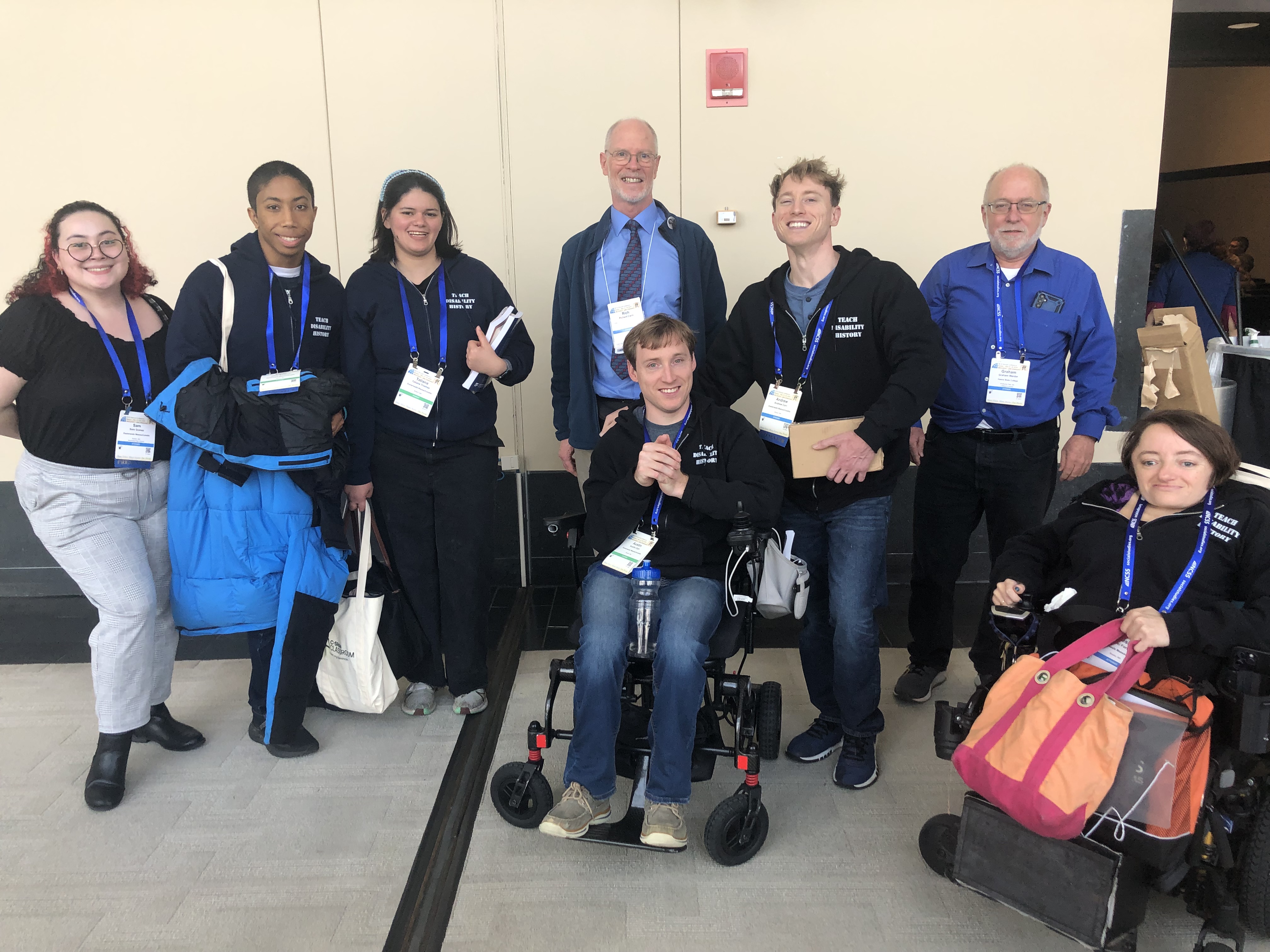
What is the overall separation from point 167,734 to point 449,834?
1.11 metres

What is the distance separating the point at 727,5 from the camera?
3770 millimetres

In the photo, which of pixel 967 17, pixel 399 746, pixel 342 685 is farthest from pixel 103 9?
pixel 967 17

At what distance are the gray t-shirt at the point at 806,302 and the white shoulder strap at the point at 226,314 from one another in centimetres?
160

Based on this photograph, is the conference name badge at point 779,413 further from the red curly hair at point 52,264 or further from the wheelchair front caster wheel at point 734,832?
the red curly hair at point 52,264

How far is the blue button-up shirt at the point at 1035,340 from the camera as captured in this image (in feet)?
8.73

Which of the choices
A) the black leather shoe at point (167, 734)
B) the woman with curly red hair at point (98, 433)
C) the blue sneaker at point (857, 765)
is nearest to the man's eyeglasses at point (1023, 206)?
the blue sneaker at point (857, 765)

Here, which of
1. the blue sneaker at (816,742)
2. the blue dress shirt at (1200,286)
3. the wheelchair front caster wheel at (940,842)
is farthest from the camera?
→ the blue dress shirt at (1200,286)

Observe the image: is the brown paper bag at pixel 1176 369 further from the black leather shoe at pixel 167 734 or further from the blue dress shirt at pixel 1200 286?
the black leather shoe at pixel 167 734

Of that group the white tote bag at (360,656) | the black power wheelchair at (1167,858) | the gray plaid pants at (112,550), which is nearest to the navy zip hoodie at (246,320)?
the gray plaid pants at (112,550)

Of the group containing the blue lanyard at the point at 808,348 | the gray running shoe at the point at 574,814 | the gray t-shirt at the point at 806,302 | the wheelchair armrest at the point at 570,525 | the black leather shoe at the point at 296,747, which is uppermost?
the gray t-shirt at the point at 806,302

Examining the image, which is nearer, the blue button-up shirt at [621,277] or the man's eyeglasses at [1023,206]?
the man's eyeglasses at [1023,206]

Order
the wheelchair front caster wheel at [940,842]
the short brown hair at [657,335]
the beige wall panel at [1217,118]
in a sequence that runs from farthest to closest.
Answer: the beige wall panel at [1217,118]
the short brown hair at [657,335]
the wheelchair front caster wheel at [940,842]

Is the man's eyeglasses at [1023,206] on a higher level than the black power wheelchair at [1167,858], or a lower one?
higher

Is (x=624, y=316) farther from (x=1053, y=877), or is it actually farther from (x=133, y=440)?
(x=1053, y=877)
